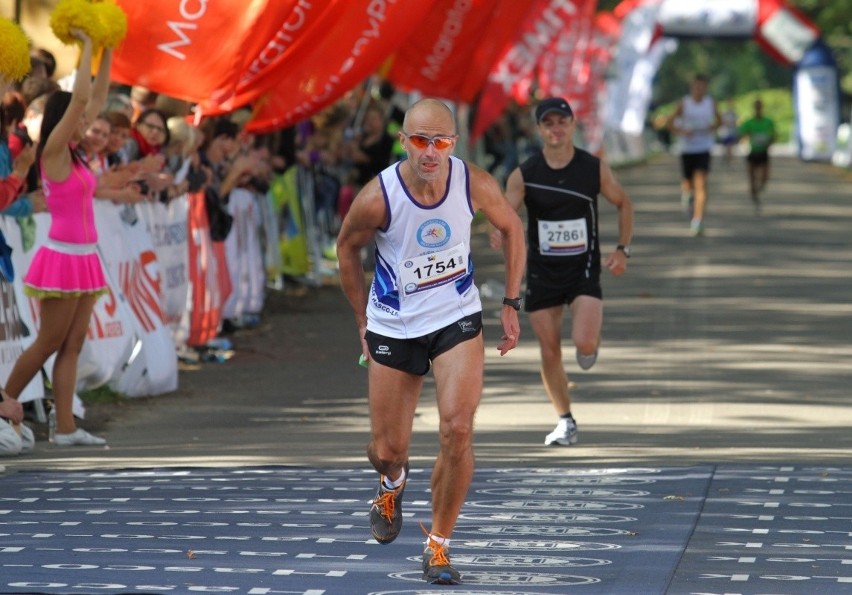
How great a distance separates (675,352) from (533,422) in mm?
3588

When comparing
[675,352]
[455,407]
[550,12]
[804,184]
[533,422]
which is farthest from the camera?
[804,184]

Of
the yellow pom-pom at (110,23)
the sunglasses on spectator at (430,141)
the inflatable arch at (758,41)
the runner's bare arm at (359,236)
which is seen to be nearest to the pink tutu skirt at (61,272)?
the yellow pom-pom at (110,23)

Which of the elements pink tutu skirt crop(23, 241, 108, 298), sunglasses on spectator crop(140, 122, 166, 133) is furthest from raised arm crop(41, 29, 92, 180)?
sunglasses on spectator crop(140, 122, 166, 133)

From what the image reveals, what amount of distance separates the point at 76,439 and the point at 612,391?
4.08 m

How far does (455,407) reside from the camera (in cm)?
703

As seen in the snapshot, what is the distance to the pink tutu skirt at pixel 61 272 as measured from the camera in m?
10.1

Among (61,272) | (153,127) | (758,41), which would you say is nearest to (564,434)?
(61,272)

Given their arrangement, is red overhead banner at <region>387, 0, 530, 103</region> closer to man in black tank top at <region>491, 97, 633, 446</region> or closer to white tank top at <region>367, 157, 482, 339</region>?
man in black tank top at <region>491, 97, 633, 446</region>

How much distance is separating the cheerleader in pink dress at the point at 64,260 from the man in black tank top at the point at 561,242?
242 centimetres

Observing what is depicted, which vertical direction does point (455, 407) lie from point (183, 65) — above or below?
below

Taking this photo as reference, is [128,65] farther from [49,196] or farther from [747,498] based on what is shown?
[747,498]

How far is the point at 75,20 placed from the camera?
9.81 metres

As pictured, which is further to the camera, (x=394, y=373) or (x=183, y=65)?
(x=183, y=65)

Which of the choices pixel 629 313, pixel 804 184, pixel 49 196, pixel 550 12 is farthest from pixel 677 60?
pixel 49 196
